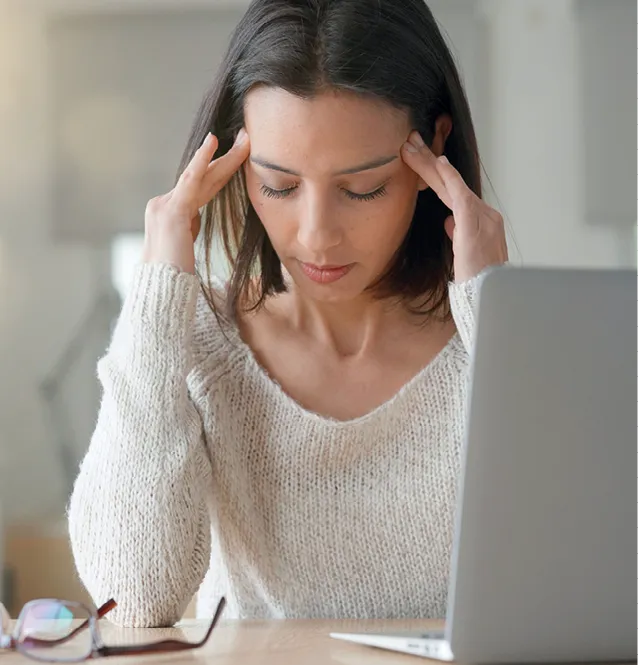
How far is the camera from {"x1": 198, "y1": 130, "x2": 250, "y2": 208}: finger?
1.25 metres

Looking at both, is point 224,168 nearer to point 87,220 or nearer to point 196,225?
point 196,225

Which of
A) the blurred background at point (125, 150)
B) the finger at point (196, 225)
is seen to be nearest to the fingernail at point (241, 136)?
the finger at point (196, 225)

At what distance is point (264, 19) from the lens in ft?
4.09

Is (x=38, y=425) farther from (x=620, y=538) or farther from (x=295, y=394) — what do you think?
(x=620, y=538)

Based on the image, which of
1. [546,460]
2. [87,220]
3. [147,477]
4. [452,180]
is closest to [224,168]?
[452,180]

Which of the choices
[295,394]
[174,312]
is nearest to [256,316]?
[295,394]

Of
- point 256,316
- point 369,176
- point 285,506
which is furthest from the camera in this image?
point 256,316

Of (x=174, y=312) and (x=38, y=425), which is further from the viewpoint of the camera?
(x=38, y=425)

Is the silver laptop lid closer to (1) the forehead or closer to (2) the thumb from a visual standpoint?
(1) the forehead

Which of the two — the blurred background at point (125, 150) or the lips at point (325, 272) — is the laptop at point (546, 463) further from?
the blurred background at point (125, 150)

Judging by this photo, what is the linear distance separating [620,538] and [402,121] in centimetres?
66

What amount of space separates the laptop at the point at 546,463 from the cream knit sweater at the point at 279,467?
0.55 meters

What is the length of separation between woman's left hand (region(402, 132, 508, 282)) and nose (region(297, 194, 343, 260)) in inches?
5.0

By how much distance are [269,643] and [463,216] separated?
0.58 metres
